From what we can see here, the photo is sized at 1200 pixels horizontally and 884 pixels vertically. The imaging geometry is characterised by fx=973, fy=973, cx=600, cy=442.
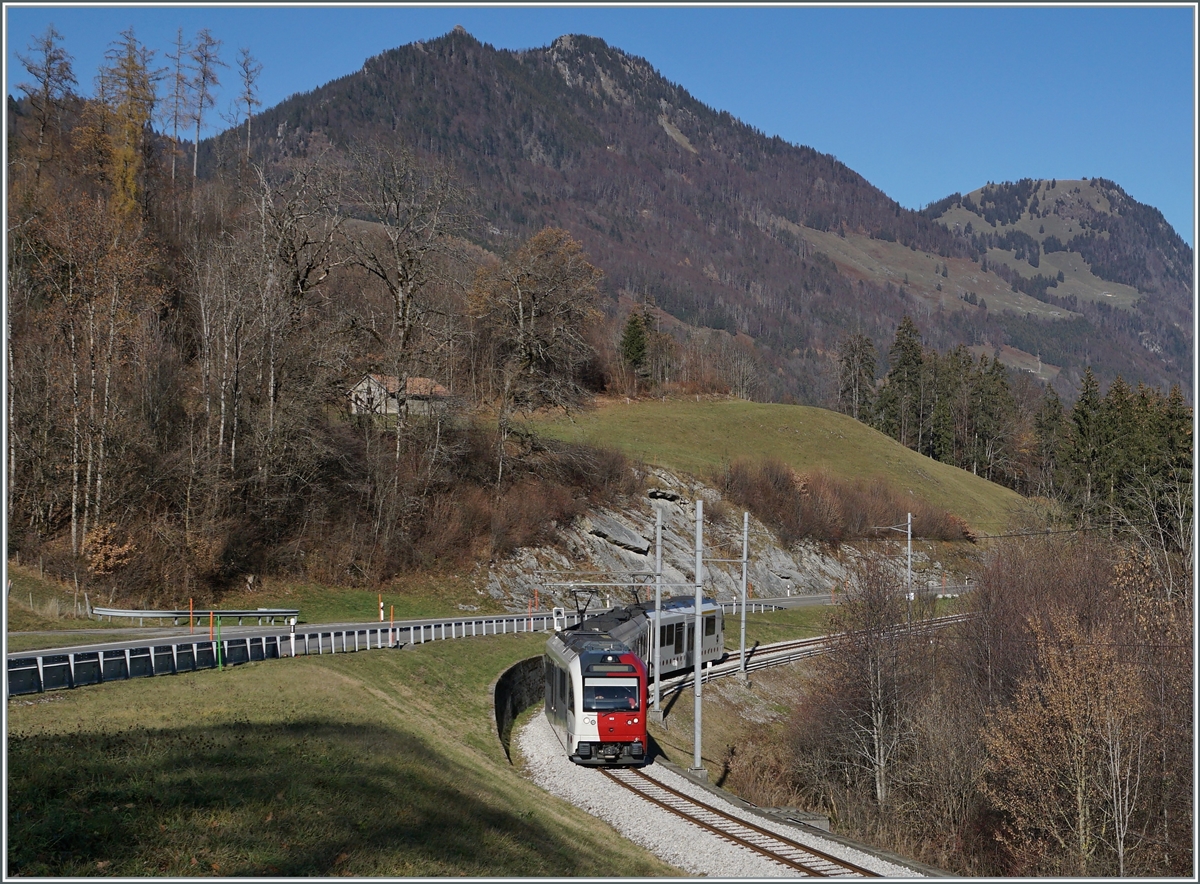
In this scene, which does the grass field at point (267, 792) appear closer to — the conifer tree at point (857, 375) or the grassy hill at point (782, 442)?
the grassy hill at point (782, 442)

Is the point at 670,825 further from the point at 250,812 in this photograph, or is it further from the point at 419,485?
the point at 419,485

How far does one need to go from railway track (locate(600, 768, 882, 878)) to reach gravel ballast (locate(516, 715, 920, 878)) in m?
0.24

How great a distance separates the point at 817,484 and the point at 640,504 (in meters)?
20.6

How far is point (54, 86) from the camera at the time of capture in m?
67.1

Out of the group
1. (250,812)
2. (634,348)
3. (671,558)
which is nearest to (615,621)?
(250,812)

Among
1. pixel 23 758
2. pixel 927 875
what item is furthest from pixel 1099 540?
pixel 23 758

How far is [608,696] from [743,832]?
6830 mm

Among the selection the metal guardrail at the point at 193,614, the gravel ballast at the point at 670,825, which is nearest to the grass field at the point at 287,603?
the metal guardrail at the point at 193,614

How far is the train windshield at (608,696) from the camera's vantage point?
28594 millimetres

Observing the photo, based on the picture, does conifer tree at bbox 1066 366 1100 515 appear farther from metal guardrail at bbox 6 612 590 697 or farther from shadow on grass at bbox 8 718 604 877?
shadow on grass at bbox 8 718 604 877

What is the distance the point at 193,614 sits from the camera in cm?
3859

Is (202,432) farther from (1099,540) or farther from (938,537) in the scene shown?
(938,537)

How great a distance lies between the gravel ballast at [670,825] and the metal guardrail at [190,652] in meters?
8.24

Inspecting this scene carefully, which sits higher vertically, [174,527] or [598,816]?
[174,527]
